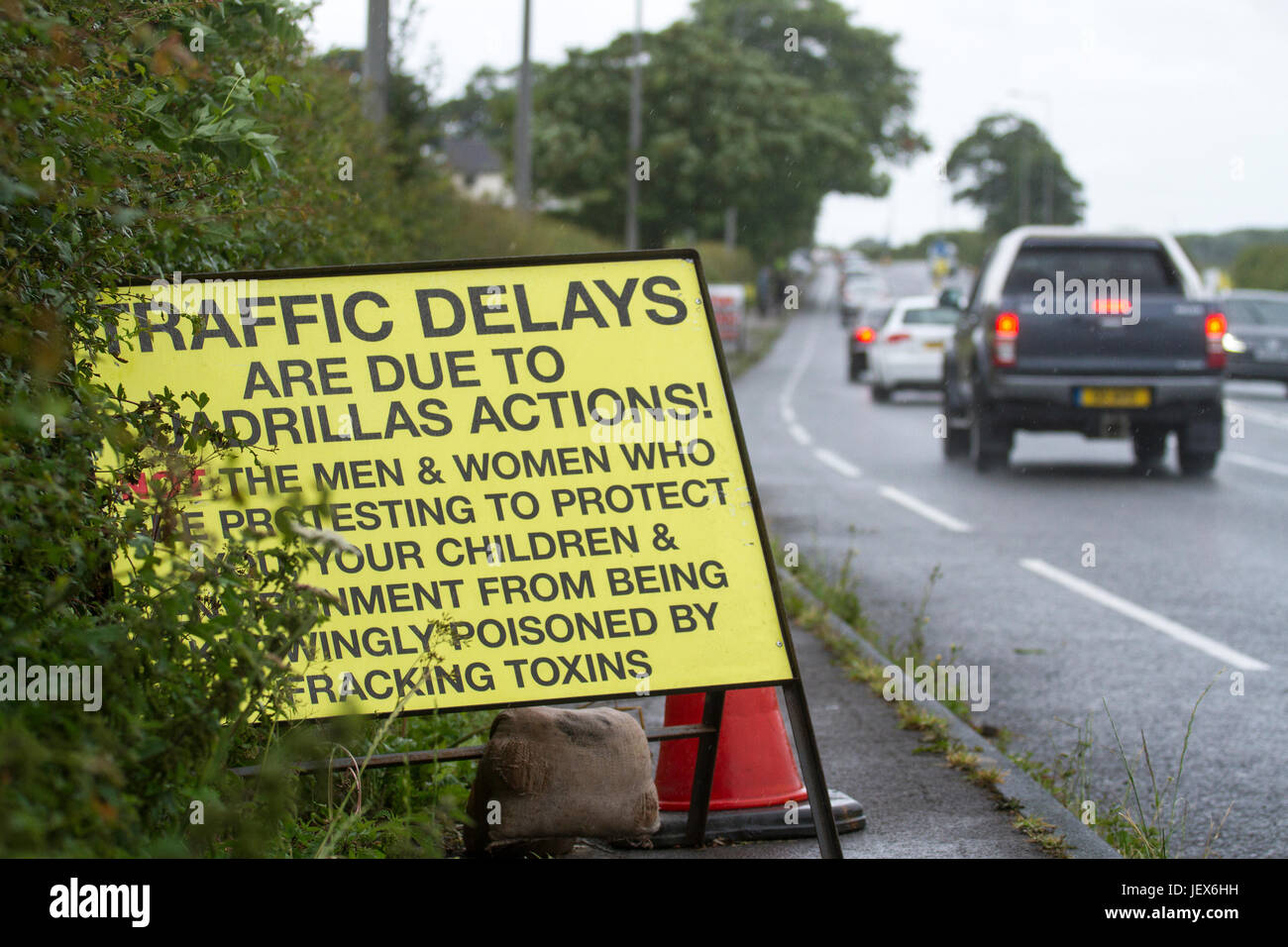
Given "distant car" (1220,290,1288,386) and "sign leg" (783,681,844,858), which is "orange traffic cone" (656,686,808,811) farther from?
"distant car" (1220,290,1288,386)

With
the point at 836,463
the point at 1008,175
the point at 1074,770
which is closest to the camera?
the point at 1074,770

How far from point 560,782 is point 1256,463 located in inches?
554

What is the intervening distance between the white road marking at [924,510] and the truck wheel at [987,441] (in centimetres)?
147

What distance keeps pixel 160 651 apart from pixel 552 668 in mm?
1127

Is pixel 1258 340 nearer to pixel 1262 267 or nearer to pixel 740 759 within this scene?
pixel 740 759

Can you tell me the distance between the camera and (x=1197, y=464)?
14.9 meters

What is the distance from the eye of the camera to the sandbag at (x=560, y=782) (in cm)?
379

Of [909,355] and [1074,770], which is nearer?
[1074,770]

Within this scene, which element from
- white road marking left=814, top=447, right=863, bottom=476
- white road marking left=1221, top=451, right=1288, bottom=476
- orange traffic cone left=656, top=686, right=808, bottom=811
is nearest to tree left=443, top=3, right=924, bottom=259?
white road marking left=814, top=447, right=863, bottom=476

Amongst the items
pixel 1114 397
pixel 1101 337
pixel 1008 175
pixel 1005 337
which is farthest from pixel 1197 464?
pixel 1008 175

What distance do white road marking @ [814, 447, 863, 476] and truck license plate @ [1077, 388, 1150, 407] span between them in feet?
7.19

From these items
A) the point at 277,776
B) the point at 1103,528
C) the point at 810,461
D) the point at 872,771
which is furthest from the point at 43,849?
the point at 810,461

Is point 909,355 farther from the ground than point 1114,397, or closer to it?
closer to it

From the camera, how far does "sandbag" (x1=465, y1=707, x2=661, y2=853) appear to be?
3.79m
